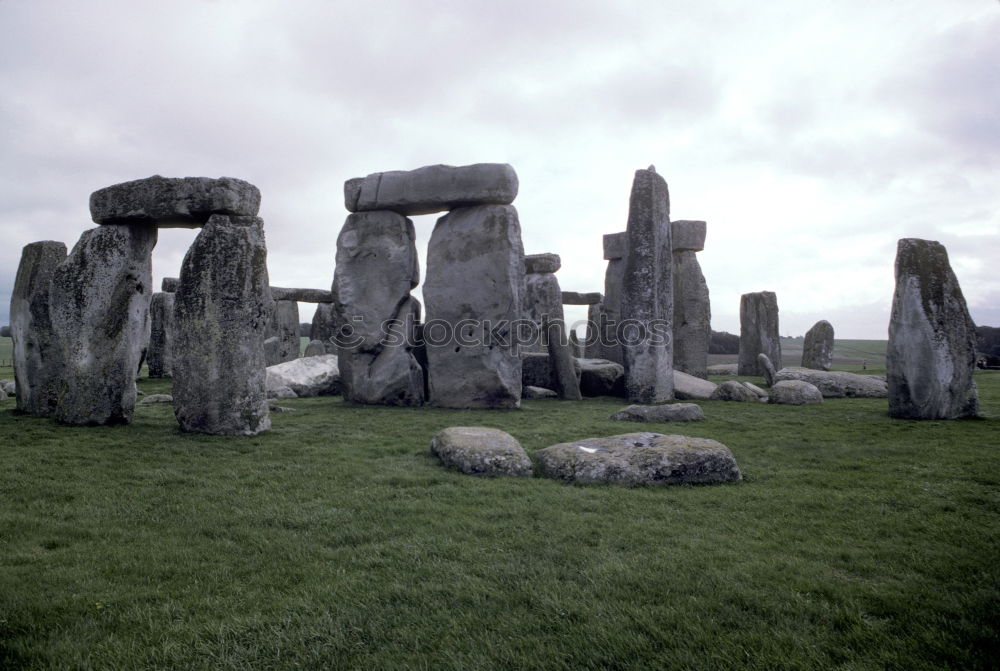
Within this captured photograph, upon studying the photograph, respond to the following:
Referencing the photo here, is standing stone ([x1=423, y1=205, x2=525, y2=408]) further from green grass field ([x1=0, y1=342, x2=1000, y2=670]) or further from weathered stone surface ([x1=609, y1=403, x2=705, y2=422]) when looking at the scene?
green grass field ([x1=0, y1=342, x2=1000, y2=670])

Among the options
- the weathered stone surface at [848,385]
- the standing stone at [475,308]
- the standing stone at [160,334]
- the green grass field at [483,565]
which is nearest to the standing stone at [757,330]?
the weathered stone surface at [848,385]

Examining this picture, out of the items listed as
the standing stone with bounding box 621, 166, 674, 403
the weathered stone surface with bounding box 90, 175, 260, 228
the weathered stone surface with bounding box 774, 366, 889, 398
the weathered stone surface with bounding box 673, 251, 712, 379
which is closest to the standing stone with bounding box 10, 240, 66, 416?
the weathered stone surface with bounding box 90, 175, 260, 228

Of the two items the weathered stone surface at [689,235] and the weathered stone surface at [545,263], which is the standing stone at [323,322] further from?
the weathered stone surface at [689,235]

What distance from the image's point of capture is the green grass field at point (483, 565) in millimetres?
2227

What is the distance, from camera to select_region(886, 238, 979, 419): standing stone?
25.1 feet

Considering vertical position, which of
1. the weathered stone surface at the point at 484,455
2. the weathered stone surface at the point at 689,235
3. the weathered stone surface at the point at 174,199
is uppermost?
the weathered stone surface at the point at 689,235

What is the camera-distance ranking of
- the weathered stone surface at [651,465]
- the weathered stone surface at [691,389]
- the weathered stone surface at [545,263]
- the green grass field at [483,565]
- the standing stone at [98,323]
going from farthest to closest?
the weathered stone surface at [545,263] → the weathered stone surface at [691,389] → the standing stone at [98,323] → the weathered stone surface at [651,465] → the green grass field at [483,565]

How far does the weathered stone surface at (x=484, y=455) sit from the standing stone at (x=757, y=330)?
12.6m

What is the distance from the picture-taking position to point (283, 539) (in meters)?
3.37

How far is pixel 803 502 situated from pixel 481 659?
272cm

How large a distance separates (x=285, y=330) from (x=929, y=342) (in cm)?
1598

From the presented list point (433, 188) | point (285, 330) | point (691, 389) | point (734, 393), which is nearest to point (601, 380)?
point (691, 389)

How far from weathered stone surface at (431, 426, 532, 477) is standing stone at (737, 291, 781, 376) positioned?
497 inches

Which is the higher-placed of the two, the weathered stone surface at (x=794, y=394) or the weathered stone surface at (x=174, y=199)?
the weathered stone surface at (x=174, y=199)
